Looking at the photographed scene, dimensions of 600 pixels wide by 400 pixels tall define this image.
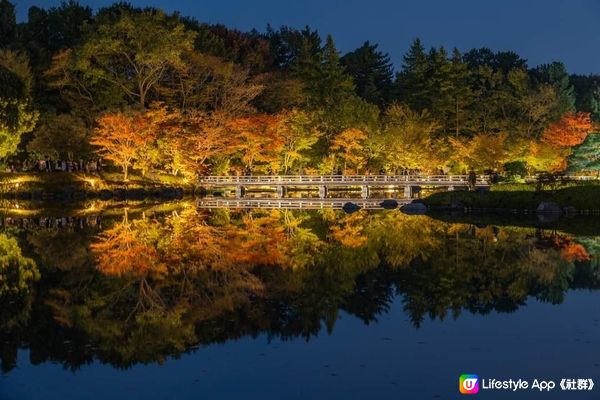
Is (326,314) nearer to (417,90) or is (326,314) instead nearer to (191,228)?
(191,228)

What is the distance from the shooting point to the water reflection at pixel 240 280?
12.5 meters

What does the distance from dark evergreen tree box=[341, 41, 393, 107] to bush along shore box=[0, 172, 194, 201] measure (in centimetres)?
3300

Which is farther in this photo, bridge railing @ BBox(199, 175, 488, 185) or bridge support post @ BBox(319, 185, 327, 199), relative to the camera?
bridge support post @ BBox(319, 185, 327, 199)

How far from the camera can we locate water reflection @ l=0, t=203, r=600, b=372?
41.0 feet

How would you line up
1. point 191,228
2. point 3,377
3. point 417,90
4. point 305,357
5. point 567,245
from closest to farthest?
point 3,377 → point 305,357 → point 567,245 → point 191,228 → point 417,90

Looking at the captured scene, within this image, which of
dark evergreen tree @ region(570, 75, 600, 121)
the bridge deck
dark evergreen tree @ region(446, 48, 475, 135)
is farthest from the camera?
dark evergreen tree @ region(570, 75, 600, 121)

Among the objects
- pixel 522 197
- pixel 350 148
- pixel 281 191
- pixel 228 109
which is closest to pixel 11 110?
pixel 228 109

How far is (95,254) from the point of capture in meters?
21.9

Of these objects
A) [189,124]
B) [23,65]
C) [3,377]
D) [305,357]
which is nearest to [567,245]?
[305,357]

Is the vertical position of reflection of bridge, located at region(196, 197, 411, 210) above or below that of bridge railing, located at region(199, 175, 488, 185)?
below

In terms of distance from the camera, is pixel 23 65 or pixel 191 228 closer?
pixel 191 228

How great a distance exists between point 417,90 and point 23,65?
40356 mm
